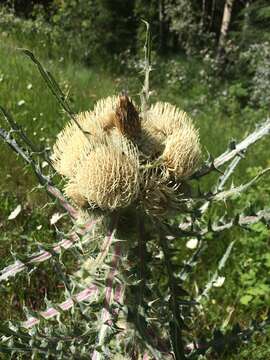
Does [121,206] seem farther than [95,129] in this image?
No

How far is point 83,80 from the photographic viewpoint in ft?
23.8

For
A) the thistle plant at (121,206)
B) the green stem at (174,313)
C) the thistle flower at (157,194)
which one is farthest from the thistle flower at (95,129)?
the green stem at (174,313)

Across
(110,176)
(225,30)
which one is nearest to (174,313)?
(110,176)

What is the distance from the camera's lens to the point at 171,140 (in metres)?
1.72

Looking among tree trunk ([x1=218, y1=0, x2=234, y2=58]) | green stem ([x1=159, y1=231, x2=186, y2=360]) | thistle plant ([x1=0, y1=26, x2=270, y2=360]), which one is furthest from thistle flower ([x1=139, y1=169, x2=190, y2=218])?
tree trunk ([x1=218, y1=0, x2=234, y2=58])

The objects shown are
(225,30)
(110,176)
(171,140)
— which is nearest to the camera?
(110,176)

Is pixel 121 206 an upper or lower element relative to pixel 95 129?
lower

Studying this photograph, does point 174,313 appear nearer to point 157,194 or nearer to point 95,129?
point 157,194

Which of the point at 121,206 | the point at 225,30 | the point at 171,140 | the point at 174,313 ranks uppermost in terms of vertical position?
the point at 171,140

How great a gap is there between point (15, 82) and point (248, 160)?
2.73 meters

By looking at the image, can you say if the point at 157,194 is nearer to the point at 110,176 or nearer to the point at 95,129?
the point at 110,176

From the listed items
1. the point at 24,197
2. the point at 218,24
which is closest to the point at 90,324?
the point at 24,197

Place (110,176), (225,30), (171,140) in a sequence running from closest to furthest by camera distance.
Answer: (110,176) → (171,140) → (225,30)

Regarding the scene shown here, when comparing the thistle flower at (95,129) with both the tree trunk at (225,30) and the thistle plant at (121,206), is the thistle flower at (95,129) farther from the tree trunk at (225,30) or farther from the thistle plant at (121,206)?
the tree trunk at (225,30)
